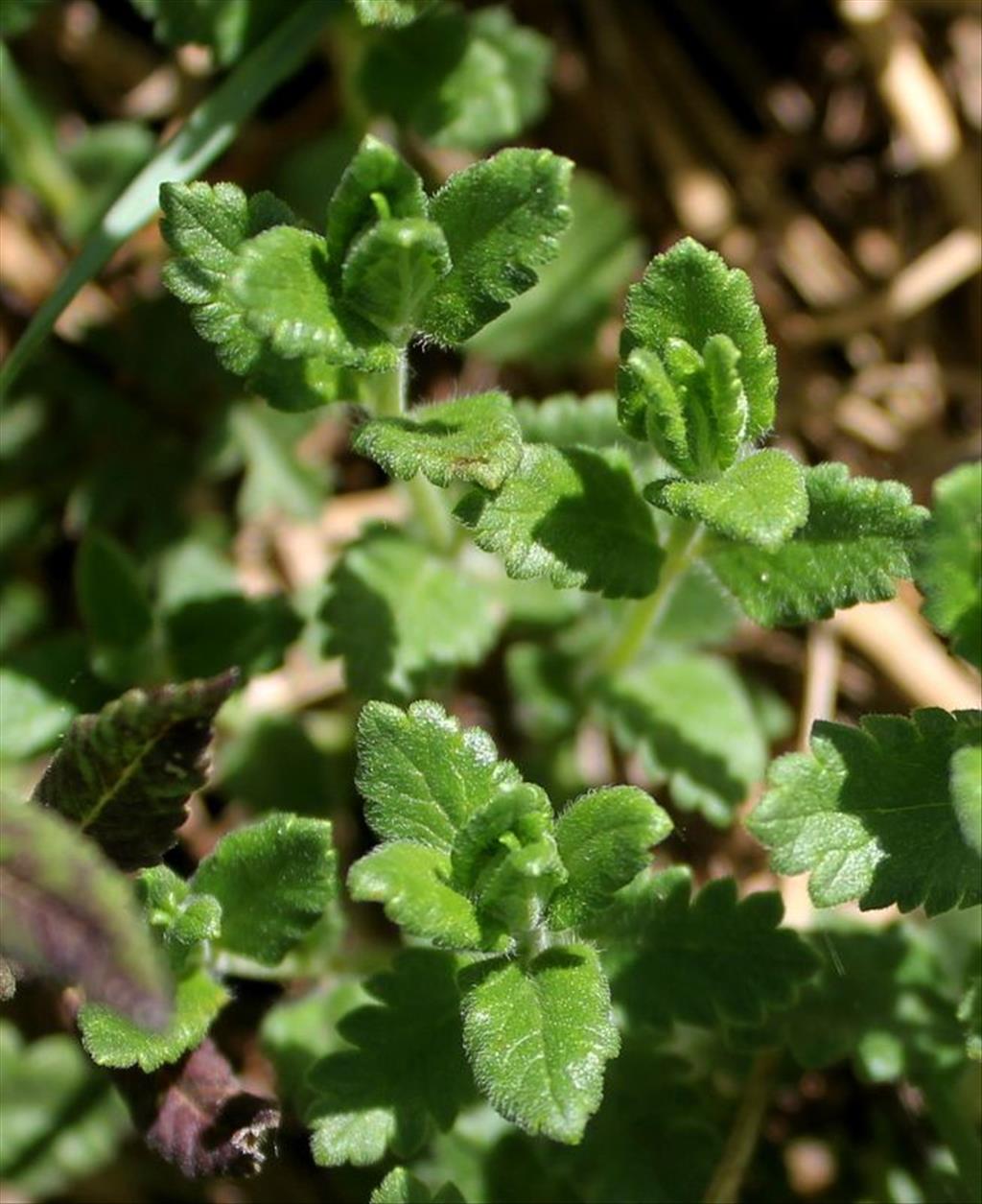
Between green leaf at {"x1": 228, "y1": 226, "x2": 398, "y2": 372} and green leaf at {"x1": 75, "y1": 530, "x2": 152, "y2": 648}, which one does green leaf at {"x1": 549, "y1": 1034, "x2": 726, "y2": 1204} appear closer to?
green leaf at {"x1": 75, "y1": 530, "x2": 152, "y2": 648}

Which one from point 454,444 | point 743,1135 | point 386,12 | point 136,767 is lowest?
point 743,1135

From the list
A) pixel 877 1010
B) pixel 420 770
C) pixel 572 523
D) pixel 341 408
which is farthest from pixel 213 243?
pixel 877 1010

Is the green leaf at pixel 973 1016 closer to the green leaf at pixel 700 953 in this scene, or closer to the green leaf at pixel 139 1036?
the green leaf at pixel 700 953

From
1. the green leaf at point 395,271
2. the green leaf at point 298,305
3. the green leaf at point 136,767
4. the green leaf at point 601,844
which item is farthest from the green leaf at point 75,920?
the green leaf at point 395,271

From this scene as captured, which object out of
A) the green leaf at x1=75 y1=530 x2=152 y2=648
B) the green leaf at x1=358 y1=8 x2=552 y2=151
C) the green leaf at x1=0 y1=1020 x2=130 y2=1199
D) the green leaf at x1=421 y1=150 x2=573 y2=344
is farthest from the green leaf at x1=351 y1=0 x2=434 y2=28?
the green leaf at x1=0 y1=1020 x2=130 y2=1199

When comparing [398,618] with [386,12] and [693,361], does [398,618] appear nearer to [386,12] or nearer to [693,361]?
[693,361]
